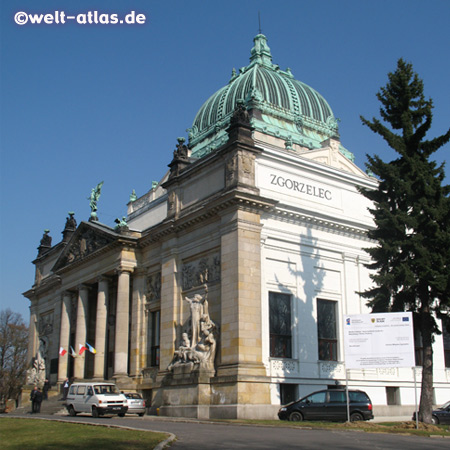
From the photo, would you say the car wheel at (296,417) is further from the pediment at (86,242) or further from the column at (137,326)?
the pediment at (86,242)

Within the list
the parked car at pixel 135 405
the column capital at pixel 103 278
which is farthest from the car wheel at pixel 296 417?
the column capital at pixel 103 278

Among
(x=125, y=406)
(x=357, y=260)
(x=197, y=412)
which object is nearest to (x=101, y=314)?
(x=125, y=406)

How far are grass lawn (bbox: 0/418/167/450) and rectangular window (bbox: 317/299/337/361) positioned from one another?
17.1 m

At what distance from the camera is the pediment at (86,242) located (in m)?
43.9

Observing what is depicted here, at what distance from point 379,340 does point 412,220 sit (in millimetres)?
6030

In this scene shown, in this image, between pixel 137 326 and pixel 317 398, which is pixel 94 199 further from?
pixel 317 398

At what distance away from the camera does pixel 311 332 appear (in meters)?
34.1

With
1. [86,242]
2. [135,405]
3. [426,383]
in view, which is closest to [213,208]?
[135,405]

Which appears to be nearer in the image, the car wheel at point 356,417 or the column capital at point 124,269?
the car wheel at point 356,417

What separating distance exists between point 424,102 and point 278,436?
17.8 m

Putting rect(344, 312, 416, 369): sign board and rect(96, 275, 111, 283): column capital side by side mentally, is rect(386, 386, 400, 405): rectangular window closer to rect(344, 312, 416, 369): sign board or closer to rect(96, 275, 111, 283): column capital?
rect(344, 312, 416, 369): sign board

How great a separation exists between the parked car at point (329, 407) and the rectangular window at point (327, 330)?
6355 millimetres

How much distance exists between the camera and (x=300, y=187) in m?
36.2

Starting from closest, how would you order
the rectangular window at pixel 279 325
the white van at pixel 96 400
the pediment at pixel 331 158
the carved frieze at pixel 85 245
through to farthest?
1. the white van at pixel 96 400
2. the rectangular window at pixel 279 325
3. the pediment at pixel 331 158
4. the carved frieze at pixel 85 245
